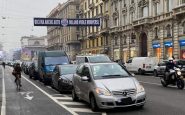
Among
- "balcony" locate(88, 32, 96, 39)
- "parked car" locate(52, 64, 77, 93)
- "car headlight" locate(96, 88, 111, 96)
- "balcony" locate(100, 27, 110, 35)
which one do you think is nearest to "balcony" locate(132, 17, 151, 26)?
"balcony" locate(100, 27, 110, 35)

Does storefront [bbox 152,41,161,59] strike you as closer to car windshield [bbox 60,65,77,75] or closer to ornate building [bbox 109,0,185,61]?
ornate building [bbox 109,0,185,61]

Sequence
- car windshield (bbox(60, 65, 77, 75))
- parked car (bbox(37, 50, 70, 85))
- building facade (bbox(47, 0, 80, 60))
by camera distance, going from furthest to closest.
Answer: building facade (bbox(47, 0, 80, 60)) < parked car (bbox(37, 50, 70, 85)) < car windshield (bbox(60, 65, 77, 75))

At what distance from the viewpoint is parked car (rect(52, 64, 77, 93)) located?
63.1 ft

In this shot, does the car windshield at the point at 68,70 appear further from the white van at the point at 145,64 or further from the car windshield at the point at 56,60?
the white van at the point at 145,64

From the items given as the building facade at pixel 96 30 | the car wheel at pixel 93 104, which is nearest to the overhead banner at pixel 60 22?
the building facade at pixel 96 30

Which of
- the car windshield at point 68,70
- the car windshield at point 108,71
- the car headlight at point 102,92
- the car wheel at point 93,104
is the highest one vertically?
the car windshield at point 108,71

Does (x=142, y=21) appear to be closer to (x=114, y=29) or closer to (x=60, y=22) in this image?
(x=60, y=22)

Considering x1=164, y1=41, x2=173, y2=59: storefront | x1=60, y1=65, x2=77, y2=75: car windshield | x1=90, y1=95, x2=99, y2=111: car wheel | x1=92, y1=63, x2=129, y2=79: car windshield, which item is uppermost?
x1=164, y1=41, x2=173, y2=59: storefront

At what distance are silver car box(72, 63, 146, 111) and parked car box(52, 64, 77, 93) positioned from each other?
206 inches

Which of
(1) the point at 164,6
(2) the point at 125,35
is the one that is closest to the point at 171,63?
(1) the point at 164,6

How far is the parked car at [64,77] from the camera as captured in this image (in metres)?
19.2

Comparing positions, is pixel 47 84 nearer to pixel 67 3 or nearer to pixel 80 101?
pixel 80 101

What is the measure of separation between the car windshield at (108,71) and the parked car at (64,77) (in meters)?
5.77

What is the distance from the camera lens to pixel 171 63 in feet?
67.9
